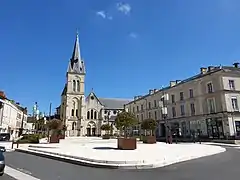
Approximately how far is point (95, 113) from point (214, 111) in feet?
167

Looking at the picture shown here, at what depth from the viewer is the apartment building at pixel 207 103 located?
111ft

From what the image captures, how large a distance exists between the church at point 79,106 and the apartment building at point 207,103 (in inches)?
1390

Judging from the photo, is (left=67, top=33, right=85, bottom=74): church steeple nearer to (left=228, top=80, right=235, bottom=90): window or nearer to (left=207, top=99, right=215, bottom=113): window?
(left=207, top=99, right=215, bottom=113): window

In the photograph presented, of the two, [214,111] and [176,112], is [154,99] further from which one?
[214,111]

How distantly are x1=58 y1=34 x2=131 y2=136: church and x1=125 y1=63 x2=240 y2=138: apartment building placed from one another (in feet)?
116

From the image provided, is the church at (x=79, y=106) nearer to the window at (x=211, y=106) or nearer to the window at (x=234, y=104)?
the window at (x=211, y=106)

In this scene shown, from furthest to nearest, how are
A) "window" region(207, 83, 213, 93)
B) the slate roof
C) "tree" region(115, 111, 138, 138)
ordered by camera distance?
the slate roof, "window" region(207, 83, 213, 93), "tree" region(115, 111, 138, 138)

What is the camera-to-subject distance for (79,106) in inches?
2982

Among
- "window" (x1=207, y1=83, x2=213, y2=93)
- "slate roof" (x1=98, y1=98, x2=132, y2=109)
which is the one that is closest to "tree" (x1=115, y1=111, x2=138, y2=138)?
"window" (x1=207, y1=83, x2=213, y2=93)

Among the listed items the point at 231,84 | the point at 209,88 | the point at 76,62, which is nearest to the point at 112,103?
the point at 76,62

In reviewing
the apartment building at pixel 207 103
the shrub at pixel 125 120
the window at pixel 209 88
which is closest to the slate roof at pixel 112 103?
the apartment building at pixel 207 103

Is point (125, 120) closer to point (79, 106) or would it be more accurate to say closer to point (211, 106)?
point (211, 106)

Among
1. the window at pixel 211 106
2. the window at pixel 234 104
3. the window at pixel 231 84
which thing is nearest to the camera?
the window at pixel 234 104

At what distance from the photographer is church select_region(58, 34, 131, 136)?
73.4m
